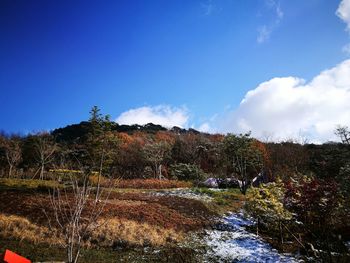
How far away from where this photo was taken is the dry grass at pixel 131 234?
11297 mm

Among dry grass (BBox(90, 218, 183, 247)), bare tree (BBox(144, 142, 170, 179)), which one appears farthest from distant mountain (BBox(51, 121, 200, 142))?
dry grass (BBox(90, 218, 183, 247))

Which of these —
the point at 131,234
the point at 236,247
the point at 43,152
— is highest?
the point at 43,152

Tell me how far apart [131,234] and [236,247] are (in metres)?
3.97

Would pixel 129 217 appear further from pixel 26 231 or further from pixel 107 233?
pixel 26 231

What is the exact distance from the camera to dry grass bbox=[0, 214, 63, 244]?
10.7 m

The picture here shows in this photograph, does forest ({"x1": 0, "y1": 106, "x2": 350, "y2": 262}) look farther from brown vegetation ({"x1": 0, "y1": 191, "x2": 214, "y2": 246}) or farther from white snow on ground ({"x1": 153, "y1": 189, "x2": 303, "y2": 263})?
white snow on ground ({"x1": 153, "y1": 189, "x2": 303, "y2": 263})

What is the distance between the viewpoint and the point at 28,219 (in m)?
12.3

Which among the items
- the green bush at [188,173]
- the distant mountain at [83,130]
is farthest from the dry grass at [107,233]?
the distant mountain at [83,130]

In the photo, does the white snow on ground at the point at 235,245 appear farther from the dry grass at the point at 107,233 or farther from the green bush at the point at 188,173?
the green bush at the point at 188,173

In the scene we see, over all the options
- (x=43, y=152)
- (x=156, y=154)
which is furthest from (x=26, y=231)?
(x=156, y=154)

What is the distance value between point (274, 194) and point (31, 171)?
24.8 m

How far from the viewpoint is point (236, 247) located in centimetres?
1195

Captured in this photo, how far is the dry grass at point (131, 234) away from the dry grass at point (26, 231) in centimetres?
139

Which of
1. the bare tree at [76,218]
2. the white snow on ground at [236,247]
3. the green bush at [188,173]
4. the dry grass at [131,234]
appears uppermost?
the green bush at [188,173]
